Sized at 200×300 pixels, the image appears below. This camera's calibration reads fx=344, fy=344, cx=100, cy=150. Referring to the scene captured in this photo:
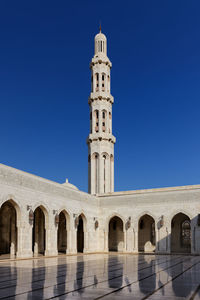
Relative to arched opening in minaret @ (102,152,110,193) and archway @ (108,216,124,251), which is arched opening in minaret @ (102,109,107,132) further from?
archway @ (108,216,124,251)

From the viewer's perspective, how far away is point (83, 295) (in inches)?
298

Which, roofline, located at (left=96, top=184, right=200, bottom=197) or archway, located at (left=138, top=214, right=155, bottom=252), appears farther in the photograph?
archway, located at (left=138, top=214, right=155, bottom=252)

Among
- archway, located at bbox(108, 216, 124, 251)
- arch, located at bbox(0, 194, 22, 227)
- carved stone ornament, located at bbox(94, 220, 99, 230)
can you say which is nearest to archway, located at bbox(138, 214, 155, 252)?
archway, located at bbox(108, 216, 124, 251)

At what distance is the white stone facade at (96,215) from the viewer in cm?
2345

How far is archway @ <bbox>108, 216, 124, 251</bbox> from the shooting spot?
3538 cm

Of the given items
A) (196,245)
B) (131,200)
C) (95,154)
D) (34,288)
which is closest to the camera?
(34,288)

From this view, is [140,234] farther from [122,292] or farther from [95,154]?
[122,292]

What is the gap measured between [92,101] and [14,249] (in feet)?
74.0

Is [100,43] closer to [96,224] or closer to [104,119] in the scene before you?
[104,119]

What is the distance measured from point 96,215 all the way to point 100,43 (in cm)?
2342

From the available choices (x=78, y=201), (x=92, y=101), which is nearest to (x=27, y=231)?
(x=78, y=201)

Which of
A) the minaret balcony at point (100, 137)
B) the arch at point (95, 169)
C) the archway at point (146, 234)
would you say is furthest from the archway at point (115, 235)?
the minaret balcony at point (100, 137)

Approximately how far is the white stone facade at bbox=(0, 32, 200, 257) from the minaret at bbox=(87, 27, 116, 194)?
12 cm

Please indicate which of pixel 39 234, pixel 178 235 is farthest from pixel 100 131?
pixel 39 234
